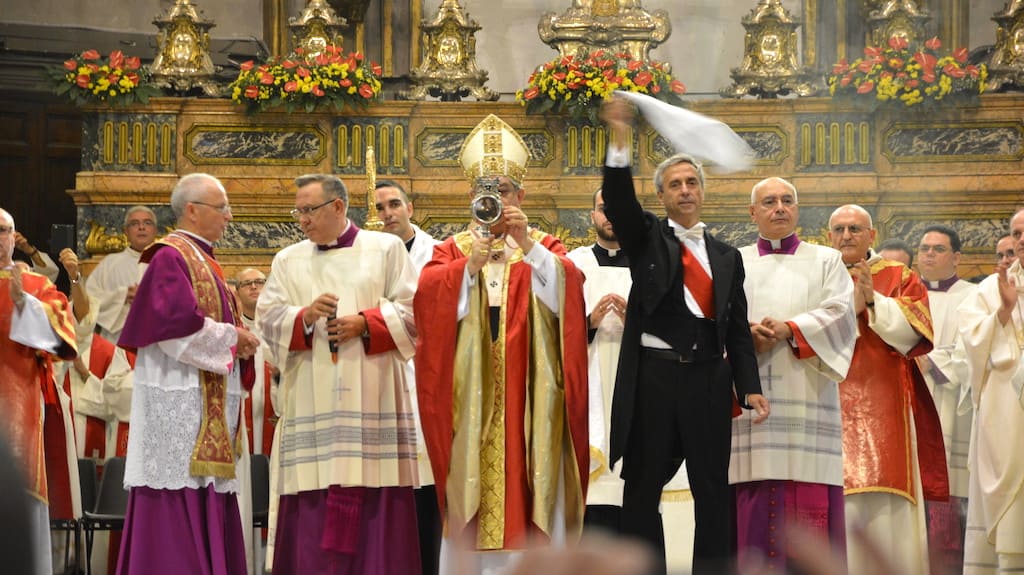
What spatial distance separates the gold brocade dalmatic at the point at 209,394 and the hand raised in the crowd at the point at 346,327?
0.50 meters

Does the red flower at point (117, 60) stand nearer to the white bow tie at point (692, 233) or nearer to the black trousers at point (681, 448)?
the white bow tie at point (692, 233)

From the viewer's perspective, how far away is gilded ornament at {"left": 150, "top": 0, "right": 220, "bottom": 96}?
34.9 ft

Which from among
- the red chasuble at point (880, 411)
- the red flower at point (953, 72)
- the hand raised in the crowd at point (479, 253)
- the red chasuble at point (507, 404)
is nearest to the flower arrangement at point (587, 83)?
the red flower at point (953, 72)

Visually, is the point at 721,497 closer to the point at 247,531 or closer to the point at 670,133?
the point at 670,133

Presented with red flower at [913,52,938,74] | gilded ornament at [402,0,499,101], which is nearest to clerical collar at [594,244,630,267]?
gilded ornament at [402,0,499,101]

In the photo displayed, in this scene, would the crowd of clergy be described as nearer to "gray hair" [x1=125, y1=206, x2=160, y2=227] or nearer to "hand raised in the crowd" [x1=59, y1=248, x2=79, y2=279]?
Result: "hand raised in the crowd" [x1=59, y1=248, x2=79, y2=279]

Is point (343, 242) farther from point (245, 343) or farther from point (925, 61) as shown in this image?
point (925, 61)

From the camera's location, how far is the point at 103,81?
10211mm

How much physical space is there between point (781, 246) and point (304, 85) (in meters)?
4.56

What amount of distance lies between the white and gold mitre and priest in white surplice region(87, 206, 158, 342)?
339cm

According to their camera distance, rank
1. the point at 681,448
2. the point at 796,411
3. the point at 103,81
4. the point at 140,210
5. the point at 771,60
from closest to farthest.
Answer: the point at 681,448, the point at 796,411, the point at 140,210, the point at 103,81, the point at 771,60

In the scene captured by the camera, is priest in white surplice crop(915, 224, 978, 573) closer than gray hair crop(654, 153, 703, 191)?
No

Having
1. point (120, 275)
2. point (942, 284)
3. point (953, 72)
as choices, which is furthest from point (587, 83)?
point (120, 275)

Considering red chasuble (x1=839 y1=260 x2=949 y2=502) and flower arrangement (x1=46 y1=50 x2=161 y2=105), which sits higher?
flower arrangement (x1=46 y1=50 x2=161 y2=105)
